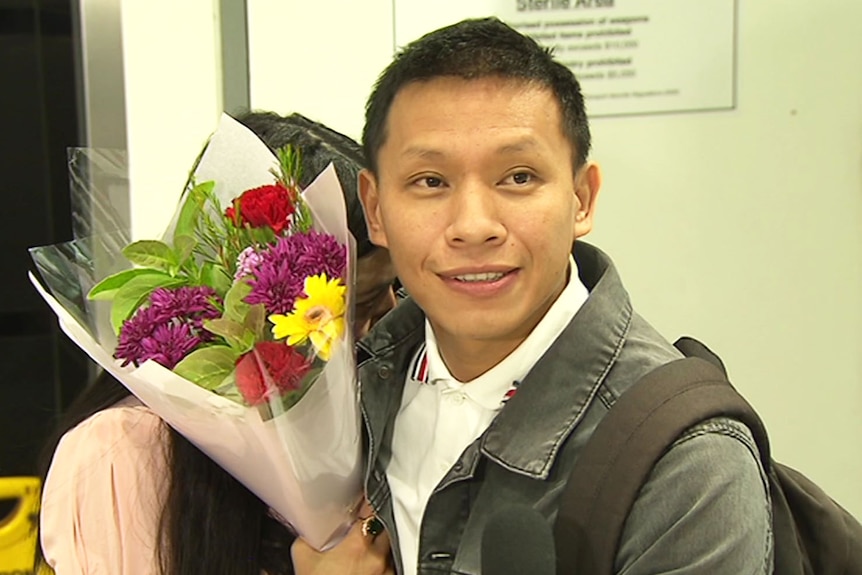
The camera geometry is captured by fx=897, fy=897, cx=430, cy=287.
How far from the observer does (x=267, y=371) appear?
2.98 ft

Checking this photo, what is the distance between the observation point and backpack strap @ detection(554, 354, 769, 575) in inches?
32.4

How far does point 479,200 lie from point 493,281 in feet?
0.30

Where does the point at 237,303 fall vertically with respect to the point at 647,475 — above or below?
above

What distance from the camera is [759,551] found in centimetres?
82

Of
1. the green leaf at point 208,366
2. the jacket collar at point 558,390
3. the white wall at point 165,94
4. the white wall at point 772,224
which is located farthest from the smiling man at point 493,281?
the white wall at point 165,94

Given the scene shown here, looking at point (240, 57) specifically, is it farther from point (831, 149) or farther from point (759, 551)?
point (759, 551)

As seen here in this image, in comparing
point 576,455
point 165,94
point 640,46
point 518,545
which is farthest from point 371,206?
point 165,94

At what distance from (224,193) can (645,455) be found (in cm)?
59

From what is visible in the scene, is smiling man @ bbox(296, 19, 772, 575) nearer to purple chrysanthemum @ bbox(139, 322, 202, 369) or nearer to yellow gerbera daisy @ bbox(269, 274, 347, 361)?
yellow gerbera daisy @ bbox(269, 274, 347, 361)

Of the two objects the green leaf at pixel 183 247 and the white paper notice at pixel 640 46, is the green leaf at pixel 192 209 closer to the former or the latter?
the green leaf at pixel 183 247

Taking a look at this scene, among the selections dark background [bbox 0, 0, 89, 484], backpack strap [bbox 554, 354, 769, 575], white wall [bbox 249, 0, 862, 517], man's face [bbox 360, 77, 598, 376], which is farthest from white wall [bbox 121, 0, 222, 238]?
backpack strap [bbox 554, 354, 769, 575]

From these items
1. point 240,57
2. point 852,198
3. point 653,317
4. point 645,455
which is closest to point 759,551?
point 645,455

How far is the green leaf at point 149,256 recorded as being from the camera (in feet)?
3.26

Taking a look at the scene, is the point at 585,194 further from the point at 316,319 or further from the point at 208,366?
the point at 208,366
